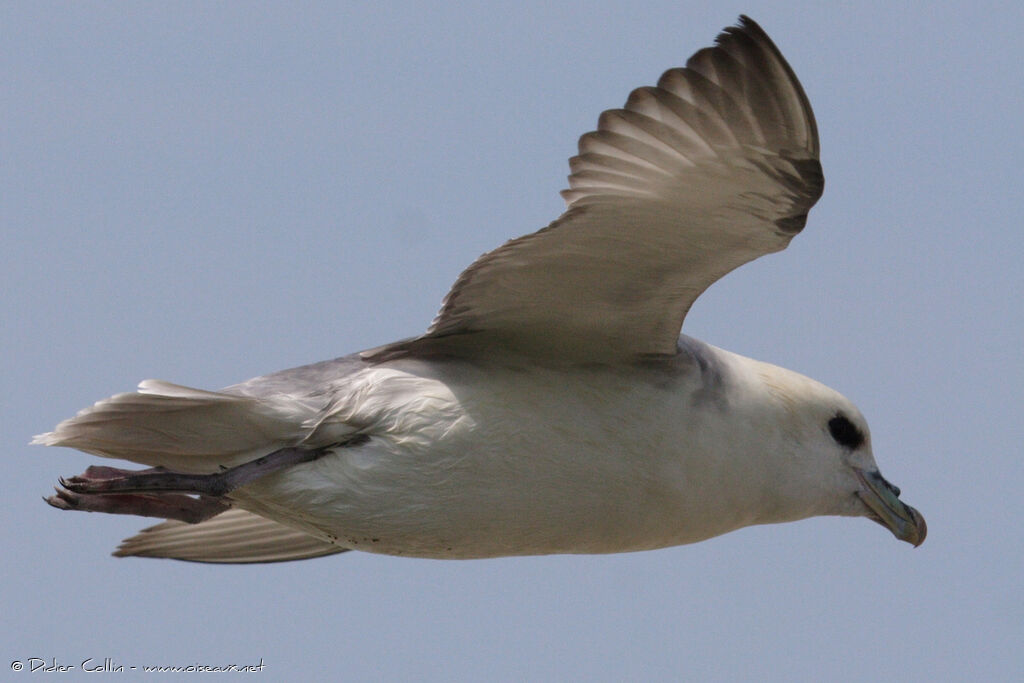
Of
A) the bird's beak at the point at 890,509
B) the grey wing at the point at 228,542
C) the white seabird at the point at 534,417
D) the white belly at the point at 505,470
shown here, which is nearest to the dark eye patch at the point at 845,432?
the bird's beak at the point at 890,509

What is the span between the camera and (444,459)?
563 cm

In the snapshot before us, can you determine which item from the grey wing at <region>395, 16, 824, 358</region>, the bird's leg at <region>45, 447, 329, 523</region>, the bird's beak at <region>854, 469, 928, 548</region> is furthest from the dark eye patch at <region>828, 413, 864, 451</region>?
the bird's leg at <region>45, 447, 329, 523</region>

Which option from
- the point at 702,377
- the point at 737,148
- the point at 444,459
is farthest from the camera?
the point at 702,377

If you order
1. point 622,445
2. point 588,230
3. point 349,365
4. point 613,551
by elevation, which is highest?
point 588,230

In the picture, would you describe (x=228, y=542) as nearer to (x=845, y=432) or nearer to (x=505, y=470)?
(x=505, y=470)

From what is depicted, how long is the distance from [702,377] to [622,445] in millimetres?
422

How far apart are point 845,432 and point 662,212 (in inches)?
61.3

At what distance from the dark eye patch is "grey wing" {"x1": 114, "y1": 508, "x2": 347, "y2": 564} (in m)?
2.06

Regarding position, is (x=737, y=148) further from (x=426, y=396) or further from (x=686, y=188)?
(x=426, y=396)

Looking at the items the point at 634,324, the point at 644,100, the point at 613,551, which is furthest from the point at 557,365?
the point at 644,100

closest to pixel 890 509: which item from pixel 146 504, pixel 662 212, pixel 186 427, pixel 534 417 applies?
pixel 534 417

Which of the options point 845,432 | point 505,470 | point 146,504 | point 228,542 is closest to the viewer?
point 505,470

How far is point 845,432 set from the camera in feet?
21.0

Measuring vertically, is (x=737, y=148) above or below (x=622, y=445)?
above
